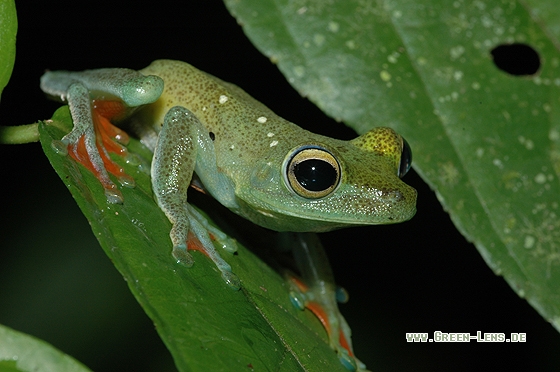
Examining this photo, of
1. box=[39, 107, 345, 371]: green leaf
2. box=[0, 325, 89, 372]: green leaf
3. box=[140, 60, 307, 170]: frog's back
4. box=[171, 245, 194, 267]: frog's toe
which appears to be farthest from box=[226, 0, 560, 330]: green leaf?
box=[0, 325, 89, 372]: green leaf

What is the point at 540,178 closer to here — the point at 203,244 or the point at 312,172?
the point at 312,172

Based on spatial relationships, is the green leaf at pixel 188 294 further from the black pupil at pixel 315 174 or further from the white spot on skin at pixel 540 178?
the white spot on skin at pixel 540 178

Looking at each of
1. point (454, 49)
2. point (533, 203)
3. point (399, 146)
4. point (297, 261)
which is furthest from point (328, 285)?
Answer: point (454, 49)

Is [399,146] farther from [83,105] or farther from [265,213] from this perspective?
[83,105]

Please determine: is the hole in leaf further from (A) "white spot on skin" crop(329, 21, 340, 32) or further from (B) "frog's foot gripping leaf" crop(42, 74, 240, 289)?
(B) "frog's foot gripping leaf" crop(42, 74, 240, 289)

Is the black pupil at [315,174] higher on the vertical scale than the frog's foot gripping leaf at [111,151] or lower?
lower

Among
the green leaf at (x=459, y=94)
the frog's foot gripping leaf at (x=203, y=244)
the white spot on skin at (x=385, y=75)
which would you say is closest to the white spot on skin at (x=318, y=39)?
the green leaf at (x=459, y=94)
